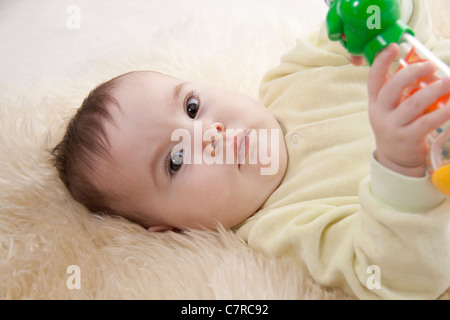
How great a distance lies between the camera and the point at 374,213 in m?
0.81

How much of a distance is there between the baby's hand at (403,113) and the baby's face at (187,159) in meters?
0.37

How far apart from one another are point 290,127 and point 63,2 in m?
1.38

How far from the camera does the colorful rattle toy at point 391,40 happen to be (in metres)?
0.69

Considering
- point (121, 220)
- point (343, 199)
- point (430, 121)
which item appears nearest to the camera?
point (430, 121)

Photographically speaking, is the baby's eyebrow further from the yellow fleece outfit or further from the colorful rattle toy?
the colorful rattle toy

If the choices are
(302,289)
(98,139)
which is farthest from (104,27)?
(302,289)

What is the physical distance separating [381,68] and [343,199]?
374 mm

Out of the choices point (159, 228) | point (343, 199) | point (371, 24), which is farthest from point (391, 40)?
point (159, 228)

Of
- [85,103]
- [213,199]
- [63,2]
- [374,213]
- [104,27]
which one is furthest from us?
[63,2]

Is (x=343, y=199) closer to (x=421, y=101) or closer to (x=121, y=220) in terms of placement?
(x=421, y=101)

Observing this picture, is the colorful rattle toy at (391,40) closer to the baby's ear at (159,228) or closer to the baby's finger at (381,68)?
the baby's finger at (381,68)

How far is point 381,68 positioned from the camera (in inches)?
27.8

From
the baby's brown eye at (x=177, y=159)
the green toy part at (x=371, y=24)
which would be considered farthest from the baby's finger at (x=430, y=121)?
the baby's brown eye at (x=177, y=159)
